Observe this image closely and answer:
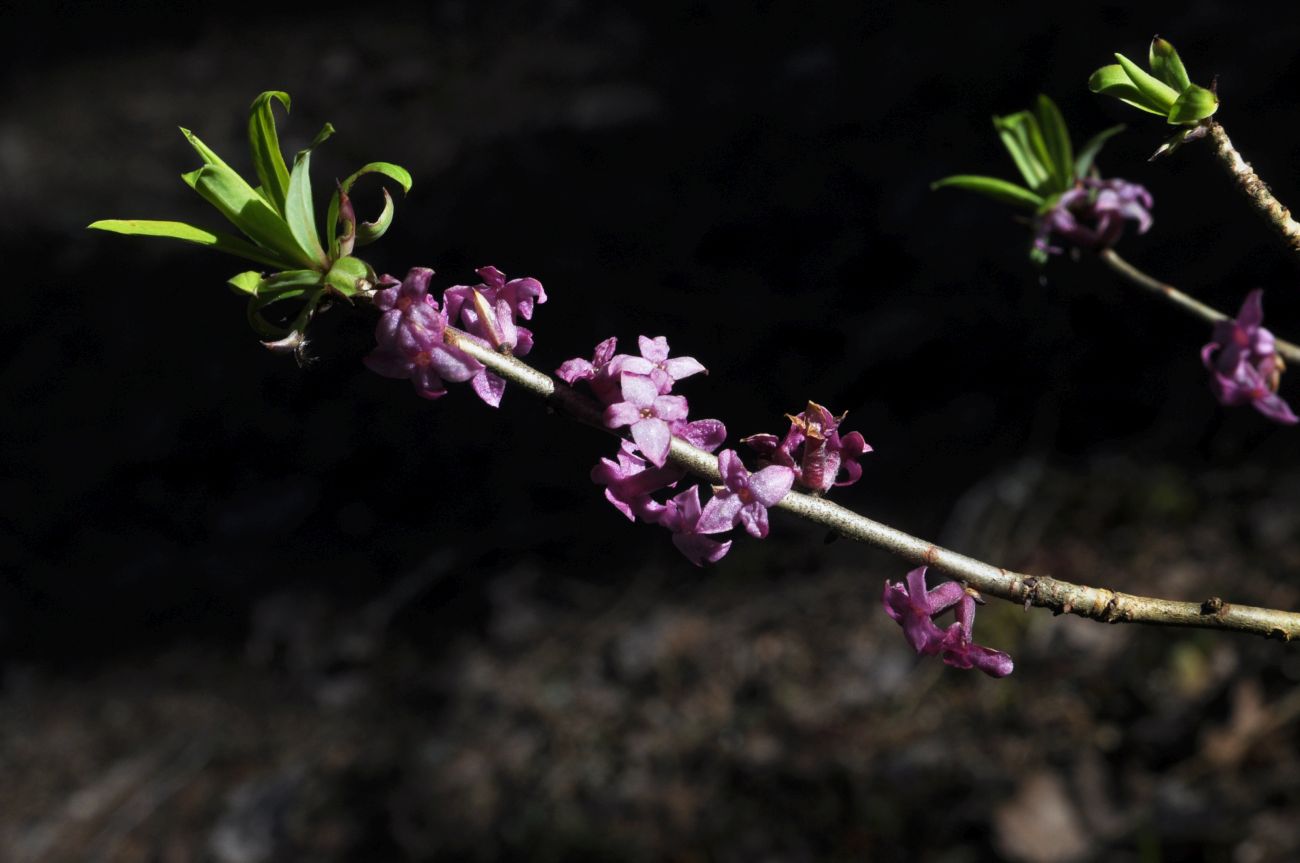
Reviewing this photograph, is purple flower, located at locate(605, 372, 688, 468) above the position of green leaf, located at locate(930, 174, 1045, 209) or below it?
above

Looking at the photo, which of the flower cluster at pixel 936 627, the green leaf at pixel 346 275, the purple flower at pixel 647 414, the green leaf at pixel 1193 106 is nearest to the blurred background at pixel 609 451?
the flower cluster at pixel 936 627

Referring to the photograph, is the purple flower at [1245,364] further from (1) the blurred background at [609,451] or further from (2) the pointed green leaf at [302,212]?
(1) the blurred background at [609,451]

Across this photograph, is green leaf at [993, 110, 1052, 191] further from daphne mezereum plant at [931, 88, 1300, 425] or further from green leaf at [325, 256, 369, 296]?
green leaf at [325, 256, 369, 296]

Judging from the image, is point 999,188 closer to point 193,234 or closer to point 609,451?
point 193,234

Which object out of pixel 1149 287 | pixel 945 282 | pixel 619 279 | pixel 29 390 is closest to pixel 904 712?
pixel 945 282

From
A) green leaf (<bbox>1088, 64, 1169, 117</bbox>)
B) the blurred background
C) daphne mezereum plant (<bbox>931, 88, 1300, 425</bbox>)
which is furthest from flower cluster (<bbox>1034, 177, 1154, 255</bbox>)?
the blurred background

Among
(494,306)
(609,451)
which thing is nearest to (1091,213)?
(494,306)
